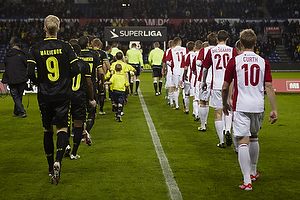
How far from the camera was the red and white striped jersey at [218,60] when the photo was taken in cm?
768

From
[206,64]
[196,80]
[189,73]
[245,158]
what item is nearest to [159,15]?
[189,73]

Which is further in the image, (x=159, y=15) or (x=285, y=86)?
(x=159, y=15)

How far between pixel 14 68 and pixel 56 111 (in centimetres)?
676

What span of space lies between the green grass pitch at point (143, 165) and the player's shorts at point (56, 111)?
0.86m

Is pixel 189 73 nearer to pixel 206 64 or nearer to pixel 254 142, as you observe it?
pixel 206 64

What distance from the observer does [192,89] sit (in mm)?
11336

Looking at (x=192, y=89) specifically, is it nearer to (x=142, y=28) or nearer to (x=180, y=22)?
(x=142, y=28)

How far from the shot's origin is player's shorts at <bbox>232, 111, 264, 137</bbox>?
513 centimetres

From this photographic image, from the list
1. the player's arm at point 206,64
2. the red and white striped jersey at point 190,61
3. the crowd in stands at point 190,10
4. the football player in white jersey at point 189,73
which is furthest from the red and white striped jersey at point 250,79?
the crowd in stands at point 190,10

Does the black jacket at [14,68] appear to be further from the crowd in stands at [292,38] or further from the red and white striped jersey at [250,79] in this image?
the crowd in stands at [292,38]

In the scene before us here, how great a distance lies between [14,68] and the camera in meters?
11.6

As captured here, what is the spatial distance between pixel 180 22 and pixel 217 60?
34481 mm

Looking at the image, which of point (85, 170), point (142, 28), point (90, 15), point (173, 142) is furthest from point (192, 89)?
point (90, 15)

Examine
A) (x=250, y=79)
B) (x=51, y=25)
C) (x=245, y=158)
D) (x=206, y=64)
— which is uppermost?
(x=51, y=25)
